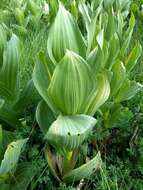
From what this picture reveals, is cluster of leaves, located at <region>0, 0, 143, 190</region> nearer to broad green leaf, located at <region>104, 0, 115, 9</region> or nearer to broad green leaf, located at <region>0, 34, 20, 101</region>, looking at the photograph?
broad green leaf, located at <region>0, 34, 20, 101</region>

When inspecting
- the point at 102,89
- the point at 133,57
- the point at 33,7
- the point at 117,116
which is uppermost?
the point at 33,7

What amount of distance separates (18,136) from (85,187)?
30 cm

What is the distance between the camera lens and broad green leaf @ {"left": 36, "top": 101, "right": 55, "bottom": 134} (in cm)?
133

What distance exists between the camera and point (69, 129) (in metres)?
1.13

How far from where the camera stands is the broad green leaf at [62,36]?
120 centimetres

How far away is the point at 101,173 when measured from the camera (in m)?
1.37

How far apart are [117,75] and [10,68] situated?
1.26ft

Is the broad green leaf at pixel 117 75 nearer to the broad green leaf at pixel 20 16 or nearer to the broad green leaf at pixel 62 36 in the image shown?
the broad green leaf at pixel 62 36

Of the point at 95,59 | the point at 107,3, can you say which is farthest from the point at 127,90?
the point at 107,3

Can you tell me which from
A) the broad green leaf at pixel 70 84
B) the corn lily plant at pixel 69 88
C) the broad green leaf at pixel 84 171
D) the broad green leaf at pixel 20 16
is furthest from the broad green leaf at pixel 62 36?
the broad green leaf at pixel 20 16

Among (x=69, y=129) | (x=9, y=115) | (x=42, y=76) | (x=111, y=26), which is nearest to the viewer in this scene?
(x=69, y=129)

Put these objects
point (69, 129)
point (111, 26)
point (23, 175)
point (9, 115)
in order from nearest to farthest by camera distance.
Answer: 1. point (69, 129)
2. point (23, 175)
3. point (9, 115)
4. point (111, 26)

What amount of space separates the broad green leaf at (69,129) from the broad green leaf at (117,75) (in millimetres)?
341

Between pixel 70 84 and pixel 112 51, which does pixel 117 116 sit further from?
pixel 70 84
